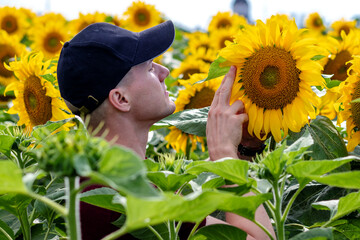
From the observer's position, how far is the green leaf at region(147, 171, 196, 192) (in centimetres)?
116

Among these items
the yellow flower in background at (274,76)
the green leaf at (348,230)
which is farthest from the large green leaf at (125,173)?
the yellow flower in background at (274,76)

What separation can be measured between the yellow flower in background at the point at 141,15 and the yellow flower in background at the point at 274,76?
3087mm

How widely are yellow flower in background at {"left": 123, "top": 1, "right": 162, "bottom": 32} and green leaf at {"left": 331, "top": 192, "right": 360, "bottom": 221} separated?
3741 mm

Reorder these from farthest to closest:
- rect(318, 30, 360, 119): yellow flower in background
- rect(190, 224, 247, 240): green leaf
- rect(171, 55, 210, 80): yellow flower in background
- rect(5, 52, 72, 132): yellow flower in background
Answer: rect(171, 55, 210, 80): yellow flower in background, rect(318, 30, 360, 119): yellow flower in background, rect(5, 52, 72, 132): yellow flower in background, rect(190, 224, 247, 240): green leaf

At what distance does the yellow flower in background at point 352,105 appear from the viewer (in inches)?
66.1

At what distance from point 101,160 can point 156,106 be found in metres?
0.95

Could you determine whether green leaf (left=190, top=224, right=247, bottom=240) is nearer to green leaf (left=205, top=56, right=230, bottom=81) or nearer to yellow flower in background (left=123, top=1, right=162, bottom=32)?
green leaf (left=205, top=56, right=230, bottom=81)

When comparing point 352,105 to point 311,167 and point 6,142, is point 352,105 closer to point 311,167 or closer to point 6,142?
point 311,167

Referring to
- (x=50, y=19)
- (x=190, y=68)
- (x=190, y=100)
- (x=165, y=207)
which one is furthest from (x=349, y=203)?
(x=50, y=19)

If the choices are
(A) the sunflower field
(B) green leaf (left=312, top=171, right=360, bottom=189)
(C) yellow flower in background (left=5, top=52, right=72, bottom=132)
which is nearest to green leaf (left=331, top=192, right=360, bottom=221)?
(A) the sunflower field

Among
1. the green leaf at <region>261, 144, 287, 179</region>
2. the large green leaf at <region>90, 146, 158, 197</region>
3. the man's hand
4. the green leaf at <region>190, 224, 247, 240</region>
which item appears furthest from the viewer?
the man's hand

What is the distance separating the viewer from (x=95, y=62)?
5.59 feet

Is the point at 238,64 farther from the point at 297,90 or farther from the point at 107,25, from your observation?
the point at 107,25

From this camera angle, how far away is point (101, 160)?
766mm
